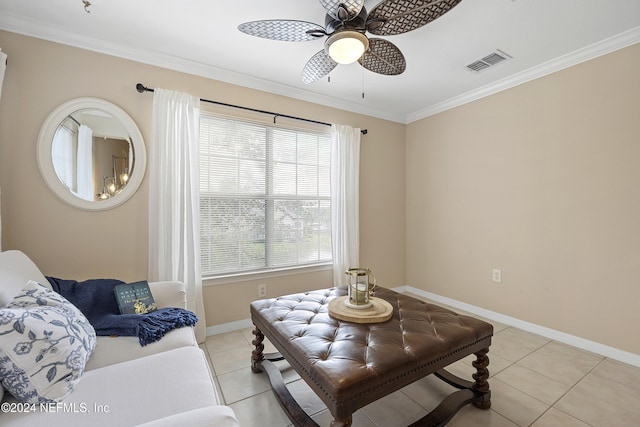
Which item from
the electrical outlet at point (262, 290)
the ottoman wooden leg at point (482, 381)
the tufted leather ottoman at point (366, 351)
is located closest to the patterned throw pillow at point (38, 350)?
the tufted leather ottoman at point (366, 351)

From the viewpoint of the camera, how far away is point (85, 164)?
2102 millimetres

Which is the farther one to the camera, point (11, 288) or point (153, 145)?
point (153, 145)

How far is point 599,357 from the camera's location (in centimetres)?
218

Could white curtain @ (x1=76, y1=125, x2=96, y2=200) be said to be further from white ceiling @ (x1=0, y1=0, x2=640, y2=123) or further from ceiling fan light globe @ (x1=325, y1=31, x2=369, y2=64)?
ceiling fan light globe @ (x1=325, y1=31, x2=369, y2=64)

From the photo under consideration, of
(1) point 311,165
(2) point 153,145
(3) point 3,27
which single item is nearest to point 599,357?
(1) point 311,165

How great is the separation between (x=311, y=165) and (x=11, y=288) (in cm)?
252

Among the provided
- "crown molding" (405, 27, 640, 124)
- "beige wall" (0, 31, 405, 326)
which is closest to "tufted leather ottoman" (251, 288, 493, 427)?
"beige wall" (0, 31, 405, 326)

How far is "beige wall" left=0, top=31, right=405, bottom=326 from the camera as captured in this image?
191cm

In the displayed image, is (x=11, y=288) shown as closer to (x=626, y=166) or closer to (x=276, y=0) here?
(x=276, y=0)

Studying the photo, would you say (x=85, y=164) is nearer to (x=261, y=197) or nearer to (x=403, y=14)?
(x=261, y=197)

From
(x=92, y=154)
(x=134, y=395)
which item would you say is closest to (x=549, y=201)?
(x=134, y=395)

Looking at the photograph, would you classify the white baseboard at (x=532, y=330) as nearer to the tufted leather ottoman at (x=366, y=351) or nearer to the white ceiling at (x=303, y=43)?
the tufted leather ottoman at (x=366, y=351)

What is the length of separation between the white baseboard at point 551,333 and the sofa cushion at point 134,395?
9.67 ft

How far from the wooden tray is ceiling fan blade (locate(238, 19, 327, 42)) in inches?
66.8
